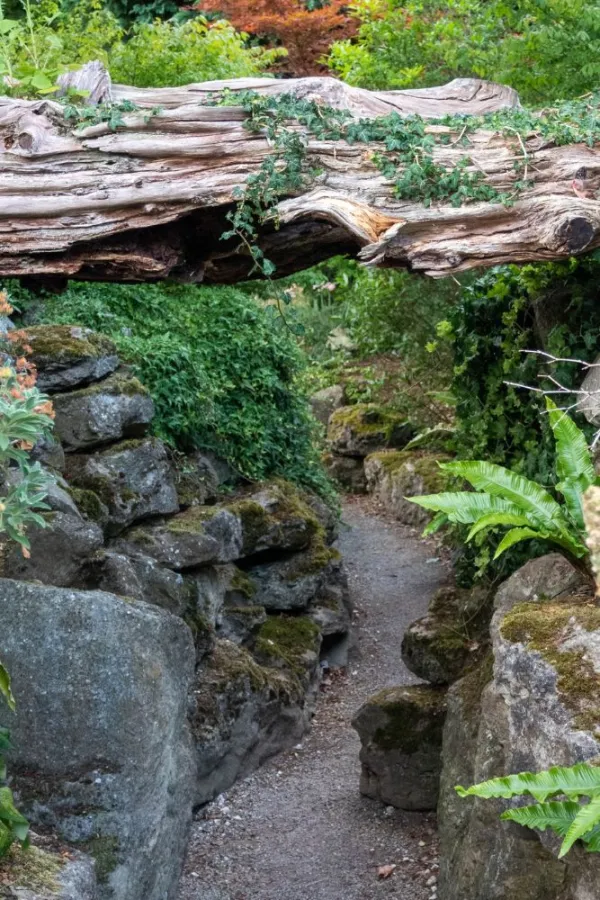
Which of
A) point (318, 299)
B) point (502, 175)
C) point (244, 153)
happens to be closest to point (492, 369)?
point (502, 175)

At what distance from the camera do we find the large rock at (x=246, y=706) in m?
6.93

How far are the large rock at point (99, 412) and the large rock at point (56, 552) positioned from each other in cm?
107

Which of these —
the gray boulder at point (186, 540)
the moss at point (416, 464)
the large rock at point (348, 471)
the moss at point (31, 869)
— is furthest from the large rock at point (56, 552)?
the large rock at point (348, 471)

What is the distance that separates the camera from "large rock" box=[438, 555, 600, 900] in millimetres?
4199

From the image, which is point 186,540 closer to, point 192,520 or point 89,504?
point 192,520

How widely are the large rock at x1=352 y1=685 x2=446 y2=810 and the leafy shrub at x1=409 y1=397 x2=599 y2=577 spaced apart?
2184 millimetres

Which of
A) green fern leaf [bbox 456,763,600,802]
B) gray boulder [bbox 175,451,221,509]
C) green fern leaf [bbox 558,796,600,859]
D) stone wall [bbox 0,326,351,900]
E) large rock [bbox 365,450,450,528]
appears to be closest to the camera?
green fern leaf [bbox 558,796,600,859]

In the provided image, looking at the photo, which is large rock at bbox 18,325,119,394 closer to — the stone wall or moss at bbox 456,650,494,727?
the stone wall

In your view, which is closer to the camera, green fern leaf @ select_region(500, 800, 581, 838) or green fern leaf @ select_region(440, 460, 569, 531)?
green fern leaf @ select_region(500, 800, 581, 838)

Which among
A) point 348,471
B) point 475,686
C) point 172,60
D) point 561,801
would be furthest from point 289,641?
point 348,471

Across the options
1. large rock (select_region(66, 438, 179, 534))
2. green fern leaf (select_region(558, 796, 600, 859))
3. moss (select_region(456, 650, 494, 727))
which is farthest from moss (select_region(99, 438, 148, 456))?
green fern leaf (select_region(558, 796, 600, 859))

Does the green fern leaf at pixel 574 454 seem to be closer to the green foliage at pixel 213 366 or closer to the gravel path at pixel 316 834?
the gravel path at pixel 316 834

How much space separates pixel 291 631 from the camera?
8703mm

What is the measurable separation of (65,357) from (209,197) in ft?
Result: 7.35
